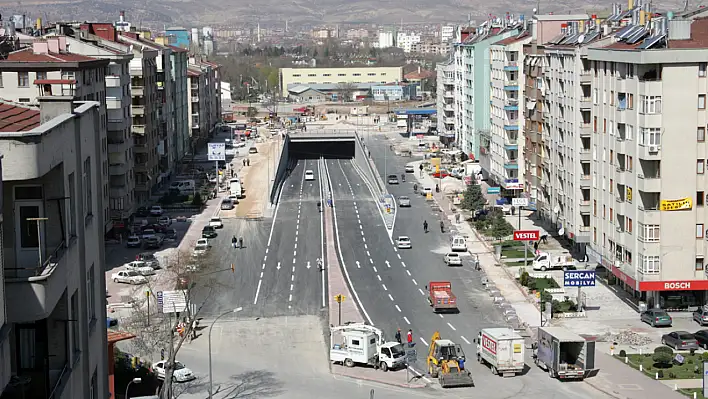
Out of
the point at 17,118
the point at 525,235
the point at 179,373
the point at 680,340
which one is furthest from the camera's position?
the point at 525,235

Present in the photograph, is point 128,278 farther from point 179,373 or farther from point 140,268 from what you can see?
point 179,373

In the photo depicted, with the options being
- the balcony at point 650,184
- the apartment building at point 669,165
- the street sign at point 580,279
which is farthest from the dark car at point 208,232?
the balcony at point 650,184

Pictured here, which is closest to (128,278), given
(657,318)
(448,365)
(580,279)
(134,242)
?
(134,242)

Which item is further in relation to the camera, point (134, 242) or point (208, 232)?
point (208, 232)

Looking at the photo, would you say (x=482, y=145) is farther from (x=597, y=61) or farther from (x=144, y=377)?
(x=144, y=377)

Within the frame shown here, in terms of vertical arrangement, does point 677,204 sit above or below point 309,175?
above

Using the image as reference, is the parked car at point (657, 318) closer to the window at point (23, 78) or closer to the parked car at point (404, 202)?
the window at point (23, 78)

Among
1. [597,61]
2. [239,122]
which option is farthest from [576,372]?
[239,122]

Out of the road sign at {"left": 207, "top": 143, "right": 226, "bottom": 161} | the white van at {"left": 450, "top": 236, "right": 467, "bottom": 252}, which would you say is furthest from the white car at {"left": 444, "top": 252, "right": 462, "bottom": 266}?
the road sign at {"left": 207, "top": 143, "right": 226, "bottom": 161}
